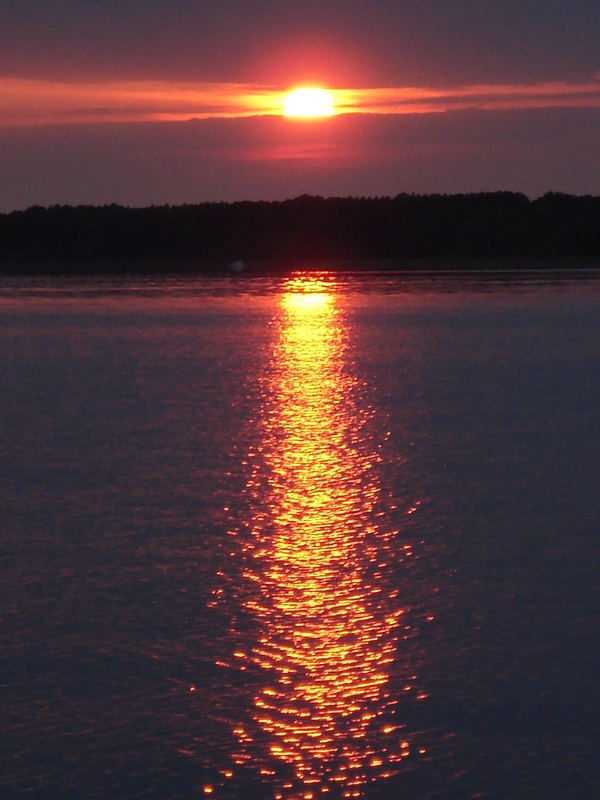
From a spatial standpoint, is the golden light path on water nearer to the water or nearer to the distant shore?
the water

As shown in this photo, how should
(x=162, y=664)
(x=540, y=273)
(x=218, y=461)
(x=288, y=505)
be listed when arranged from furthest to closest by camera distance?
(x=540, y=273) < (x=218, y=461) < (x=288, y=505) < (x=162, y=664)

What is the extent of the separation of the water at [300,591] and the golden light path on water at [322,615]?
0.8 inches

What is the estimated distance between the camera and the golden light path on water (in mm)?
5863

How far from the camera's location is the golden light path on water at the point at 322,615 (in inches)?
231

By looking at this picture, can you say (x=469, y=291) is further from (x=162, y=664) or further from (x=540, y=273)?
(x=162, y=664)

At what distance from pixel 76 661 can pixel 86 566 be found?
184 cm

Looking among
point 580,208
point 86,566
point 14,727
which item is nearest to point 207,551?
point 86,566

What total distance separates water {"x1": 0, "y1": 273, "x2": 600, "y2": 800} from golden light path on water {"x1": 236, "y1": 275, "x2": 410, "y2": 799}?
0.06ft

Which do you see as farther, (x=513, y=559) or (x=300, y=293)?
(x=300, y=293)

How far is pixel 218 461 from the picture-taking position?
12812 millimetres


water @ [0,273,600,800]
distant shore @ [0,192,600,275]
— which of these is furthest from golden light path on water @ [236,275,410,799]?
distant shore @ [0,192,600,275]

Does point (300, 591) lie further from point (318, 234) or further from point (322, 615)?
point (318, 234)

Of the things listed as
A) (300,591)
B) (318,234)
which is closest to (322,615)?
(300,591)

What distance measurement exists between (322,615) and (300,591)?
1.65 ft
